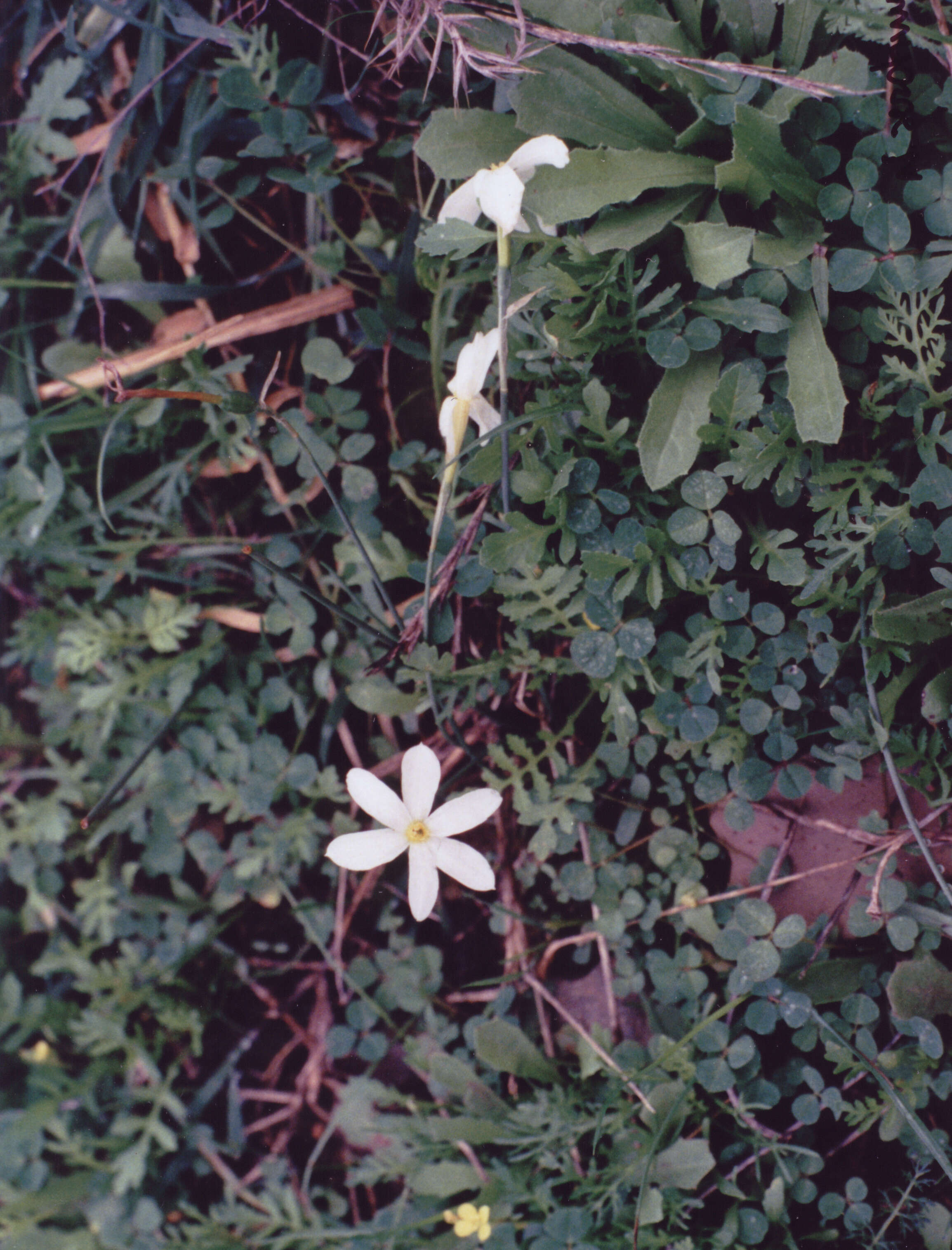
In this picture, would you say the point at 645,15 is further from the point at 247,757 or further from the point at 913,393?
the point at 247,757

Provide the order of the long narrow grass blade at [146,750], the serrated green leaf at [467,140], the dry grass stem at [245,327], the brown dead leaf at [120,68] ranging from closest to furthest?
the serrated green leaf at [467,140] < the long narrow grass blade at [146,750] < the dry grass stem at [245,327] < the brown dead leaf at [120,68]

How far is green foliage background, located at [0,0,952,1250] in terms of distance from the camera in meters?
1.21

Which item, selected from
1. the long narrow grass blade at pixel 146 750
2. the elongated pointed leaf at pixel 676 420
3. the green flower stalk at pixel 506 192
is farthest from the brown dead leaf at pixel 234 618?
the elongated pointed leaf at pixel 676 420

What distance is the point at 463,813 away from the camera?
1.21 m

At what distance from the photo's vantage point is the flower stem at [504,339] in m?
1.12

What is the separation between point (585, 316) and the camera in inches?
50.6

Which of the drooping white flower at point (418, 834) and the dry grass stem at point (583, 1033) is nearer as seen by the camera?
the drooping white flower at point (418, 834)

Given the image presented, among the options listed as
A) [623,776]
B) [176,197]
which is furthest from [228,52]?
[623,776]

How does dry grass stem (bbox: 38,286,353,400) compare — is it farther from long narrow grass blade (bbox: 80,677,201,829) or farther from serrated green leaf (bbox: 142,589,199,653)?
long narrow grass blade (bbox: 80,677,201,829)

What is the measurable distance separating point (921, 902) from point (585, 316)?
104cm

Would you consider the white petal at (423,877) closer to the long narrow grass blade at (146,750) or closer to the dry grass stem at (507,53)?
the long narrow grass blade at (146,750)

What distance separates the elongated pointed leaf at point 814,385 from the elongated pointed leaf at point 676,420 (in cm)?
11

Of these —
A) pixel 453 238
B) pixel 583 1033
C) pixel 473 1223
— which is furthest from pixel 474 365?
pixel 473 1223

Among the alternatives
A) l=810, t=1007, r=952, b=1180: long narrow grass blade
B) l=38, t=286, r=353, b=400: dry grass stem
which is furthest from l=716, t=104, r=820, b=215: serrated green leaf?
l=810, t=1007, r=952, b=1180: long narrow grass blade
